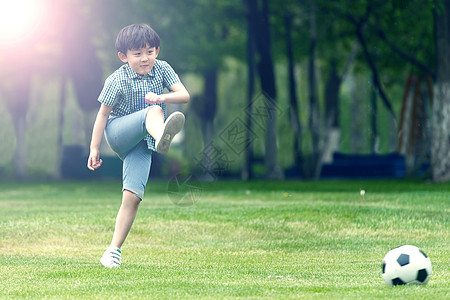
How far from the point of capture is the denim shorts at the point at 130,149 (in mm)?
7422

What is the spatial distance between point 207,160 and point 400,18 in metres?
10.4

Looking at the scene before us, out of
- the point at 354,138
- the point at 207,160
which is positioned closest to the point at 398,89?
the point at 354,138

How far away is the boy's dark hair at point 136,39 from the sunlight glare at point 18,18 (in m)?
23.9

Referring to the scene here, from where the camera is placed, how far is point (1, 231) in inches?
467

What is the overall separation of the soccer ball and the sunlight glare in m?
25.9

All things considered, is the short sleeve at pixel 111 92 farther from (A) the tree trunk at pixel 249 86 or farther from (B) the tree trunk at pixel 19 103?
(B) the tree trunk at pixel 19 103

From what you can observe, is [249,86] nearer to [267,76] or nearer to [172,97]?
[267,76]

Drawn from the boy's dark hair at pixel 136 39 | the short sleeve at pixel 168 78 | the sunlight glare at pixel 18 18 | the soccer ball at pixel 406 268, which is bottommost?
the soccer ball at pixel 406 268

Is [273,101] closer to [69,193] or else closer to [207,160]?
[207,160]

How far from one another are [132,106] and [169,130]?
916 mm

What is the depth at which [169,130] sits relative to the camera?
6.82 meters

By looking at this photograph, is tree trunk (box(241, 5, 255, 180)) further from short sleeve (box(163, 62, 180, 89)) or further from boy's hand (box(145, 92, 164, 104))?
boy's hand (box(145, 92, 164, 104))

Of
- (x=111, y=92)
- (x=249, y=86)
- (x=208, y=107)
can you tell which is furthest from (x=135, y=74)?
(x=208, y=107)

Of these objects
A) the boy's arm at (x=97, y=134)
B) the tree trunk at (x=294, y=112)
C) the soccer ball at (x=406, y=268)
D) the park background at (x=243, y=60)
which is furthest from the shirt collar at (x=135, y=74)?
the tree trunk at (x=294, y=112)
